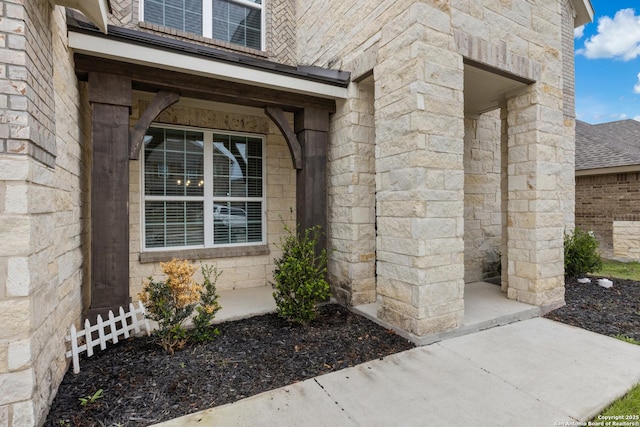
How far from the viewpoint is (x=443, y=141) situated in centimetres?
326

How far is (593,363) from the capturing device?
9.17ft

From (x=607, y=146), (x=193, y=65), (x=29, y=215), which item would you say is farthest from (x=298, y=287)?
(x=607, y=146)

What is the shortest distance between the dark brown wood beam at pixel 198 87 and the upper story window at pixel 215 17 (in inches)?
90.8

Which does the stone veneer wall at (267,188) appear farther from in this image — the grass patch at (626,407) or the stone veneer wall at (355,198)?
the grass patch at (626,407)

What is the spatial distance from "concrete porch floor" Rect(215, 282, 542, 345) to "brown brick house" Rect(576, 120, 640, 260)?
634 cm

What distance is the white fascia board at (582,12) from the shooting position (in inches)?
293

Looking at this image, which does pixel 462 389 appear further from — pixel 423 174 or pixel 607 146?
pixel 607 146

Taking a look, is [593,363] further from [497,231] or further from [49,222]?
[49,222]

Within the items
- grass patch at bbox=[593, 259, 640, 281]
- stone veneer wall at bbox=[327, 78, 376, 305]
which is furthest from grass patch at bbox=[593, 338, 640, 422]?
grass patch at bbox=[593, 259, 640, 281]

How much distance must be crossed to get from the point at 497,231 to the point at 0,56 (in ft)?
22.1

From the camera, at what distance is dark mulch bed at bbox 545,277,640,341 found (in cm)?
362

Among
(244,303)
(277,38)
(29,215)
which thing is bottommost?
(244,303)

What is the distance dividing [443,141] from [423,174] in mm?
476

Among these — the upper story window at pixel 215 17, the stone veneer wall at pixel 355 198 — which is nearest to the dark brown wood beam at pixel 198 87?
the stone veneer wall at pixel 355 198
